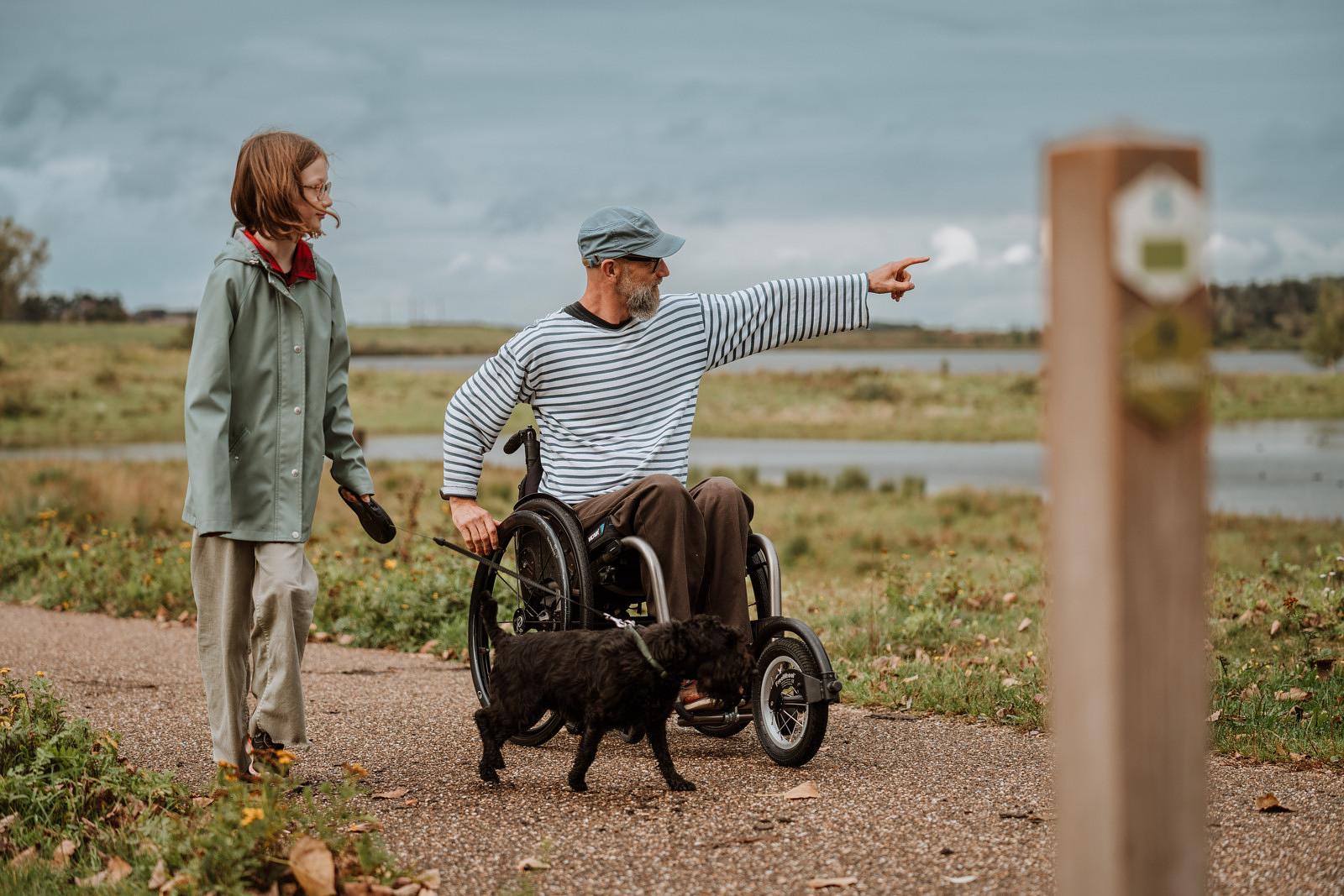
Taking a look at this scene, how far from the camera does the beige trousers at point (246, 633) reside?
4453 mm

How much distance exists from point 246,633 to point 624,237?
192 cm

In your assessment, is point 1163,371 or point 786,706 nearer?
point 1163,371

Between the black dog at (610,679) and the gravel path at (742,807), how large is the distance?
0.17 meters

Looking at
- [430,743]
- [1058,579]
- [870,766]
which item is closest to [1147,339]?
[1058,579]

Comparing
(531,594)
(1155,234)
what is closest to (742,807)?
(531,594)

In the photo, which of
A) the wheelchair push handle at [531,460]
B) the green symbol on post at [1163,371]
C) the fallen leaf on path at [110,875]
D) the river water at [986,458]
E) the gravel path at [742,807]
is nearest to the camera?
the green symbol on post at [1163,371]

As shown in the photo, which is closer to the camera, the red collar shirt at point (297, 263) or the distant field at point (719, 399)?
the red collar shirt at point (297, 263)

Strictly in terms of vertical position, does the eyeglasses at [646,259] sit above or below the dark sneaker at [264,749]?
above

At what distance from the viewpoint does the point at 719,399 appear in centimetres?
5966

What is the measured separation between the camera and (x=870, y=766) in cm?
481

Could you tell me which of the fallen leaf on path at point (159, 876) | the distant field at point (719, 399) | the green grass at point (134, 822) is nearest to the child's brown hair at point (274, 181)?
the green grass at point (134, 822)

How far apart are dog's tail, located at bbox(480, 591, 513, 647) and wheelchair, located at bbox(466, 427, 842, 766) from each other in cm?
2

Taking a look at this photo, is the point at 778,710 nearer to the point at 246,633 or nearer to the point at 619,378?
the point at 619,378

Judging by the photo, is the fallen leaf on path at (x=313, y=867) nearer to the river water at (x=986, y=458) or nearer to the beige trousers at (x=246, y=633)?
the beige trousers at (x=246, y=633)
